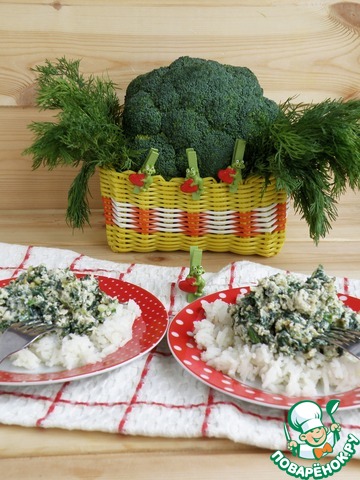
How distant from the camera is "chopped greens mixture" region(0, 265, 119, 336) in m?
1.02

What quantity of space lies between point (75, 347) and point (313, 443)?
14.2 inches

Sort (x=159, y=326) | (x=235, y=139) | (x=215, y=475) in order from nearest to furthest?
1. (x=215, y=475)
2. (x=159, y=326)
3. (x=235, y=139)

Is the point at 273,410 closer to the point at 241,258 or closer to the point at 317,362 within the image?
the point at 317,362

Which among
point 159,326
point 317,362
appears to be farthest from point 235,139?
point 317,362

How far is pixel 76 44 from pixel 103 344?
96 cm

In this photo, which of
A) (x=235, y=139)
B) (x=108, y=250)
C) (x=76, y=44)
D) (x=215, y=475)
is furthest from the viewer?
(x=76, y=44)

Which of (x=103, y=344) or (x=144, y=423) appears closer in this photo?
(x=144, y=423)

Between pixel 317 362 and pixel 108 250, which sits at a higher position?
pixel 317 362

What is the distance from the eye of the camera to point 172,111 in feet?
4.75

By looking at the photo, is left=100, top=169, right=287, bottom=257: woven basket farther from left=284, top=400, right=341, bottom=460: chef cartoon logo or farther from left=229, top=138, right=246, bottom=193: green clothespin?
left=284, top=400, right=341, bottom=460: chef cartoon logo

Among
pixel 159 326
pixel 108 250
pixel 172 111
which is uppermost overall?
pixel 172 111

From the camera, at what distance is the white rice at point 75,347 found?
3.22ft

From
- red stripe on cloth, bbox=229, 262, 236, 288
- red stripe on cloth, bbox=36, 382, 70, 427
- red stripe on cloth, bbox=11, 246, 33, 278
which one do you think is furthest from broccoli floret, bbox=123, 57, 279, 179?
red stripe on cloth, bbox=36, 382, 70, 427

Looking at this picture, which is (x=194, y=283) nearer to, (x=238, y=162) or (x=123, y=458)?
(x=238, y=162)
